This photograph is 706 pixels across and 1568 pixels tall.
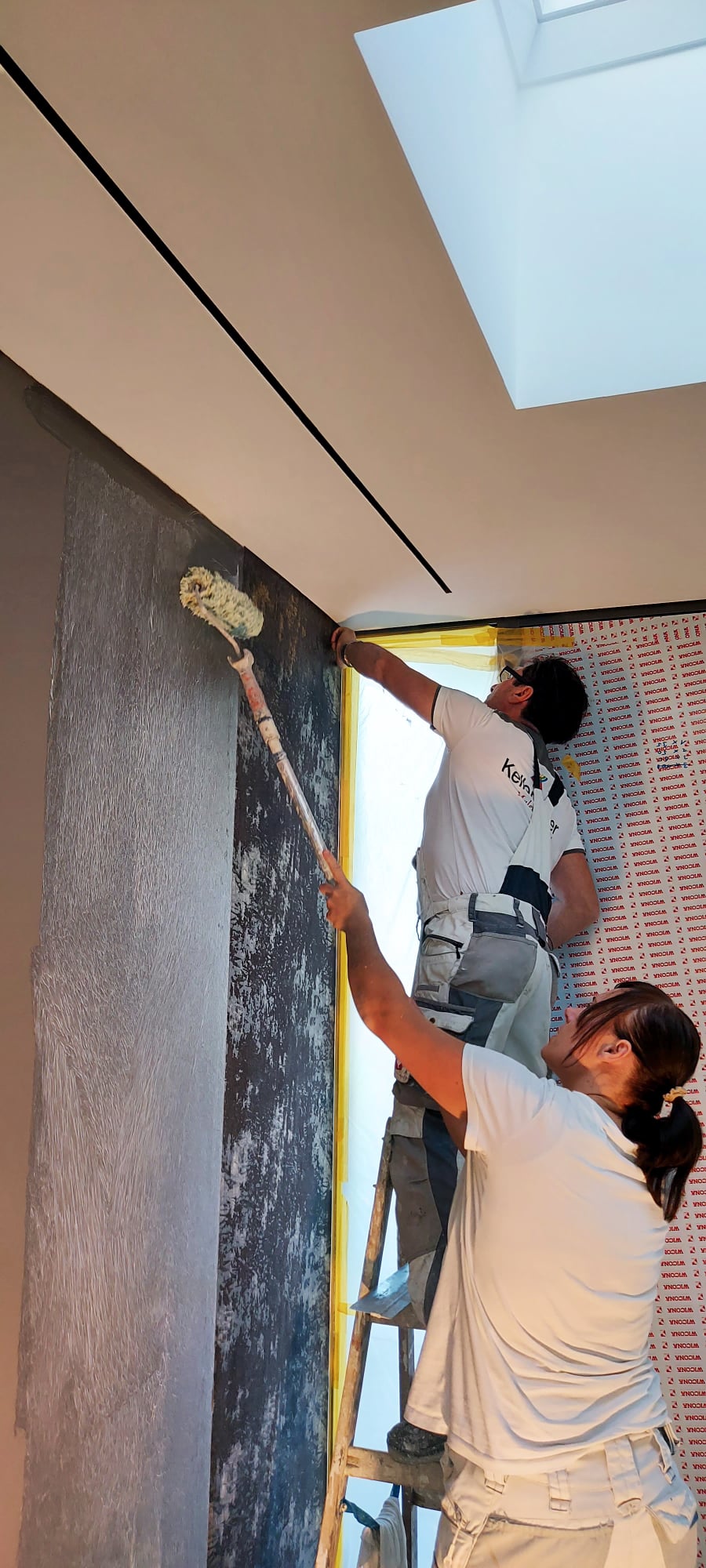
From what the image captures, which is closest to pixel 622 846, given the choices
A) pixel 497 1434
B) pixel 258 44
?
pixel 497 1434

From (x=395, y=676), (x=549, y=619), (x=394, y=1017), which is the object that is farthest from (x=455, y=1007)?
(x=549, y=619)

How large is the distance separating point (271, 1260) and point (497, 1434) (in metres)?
0.94

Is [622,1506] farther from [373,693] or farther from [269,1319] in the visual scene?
[373,693]

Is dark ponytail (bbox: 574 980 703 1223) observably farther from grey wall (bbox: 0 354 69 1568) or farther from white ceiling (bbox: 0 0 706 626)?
white ceiling (bbox: 0 0 706 626)

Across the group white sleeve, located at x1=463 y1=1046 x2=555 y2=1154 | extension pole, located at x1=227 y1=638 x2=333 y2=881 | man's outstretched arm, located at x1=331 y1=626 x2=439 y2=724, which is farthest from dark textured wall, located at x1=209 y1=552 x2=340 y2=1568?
white sleeve, located at x1=463 y1=1046 x2=555 y2=1154

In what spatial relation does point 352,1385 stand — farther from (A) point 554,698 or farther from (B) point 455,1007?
(A) point 554,698

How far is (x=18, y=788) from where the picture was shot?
1584 mm

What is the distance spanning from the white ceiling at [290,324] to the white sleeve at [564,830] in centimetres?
56

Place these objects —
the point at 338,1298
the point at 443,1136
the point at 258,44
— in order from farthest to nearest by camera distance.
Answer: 1. the point at 338,1298
2. the point at 443,1136
3. the point at 258,44

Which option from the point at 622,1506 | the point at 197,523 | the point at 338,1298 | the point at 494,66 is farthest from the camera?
the point at 338,1298

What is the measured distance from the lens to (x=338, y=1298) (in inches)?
102

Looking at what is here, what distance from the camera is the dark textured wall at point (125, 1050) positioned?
5.19ft

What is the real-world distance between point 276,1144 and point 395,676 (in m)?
1.05

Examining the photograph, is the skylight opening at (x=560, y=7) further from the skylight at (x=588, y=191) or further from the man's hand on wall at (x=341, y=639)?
the man's hand on wall at (x=341, y=639)
